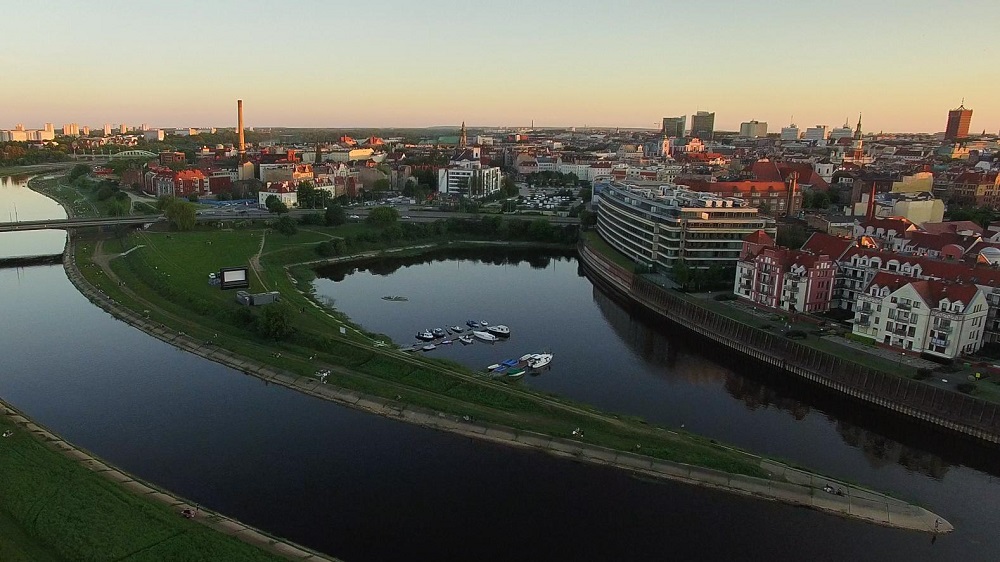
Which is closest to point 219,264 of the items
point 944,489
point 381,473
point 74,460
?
point 74,460

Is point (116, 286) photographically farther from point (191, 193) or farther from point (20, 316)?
point (191, 193)

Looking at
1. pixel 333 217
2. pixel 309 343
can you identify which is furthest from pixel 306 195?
pixel 309 343

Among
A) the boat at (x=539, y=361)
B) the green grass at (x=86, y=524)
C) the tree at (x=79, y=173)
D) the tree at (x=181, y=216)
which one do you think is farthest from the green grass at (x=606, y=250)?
the tree at (x=79, y=173)

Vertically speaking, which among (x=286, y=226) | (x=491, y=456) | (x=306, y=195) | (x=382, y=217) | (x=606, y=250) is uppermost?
(x=306, y=195)

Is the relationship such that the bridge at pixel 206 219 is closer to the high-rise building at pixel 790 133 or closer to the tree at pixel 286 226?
the tree at pixel 286 226

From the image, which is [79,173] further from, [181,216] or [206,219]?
[181,216]

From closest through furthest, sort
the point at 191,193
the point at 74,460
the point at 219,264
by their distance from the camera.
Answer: the point at 74,460 < the point at 219,264 < the point at 191,193

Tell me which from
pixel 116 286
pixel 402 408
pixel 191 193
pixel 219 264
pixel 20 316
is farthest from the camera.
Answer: pixel 191 193
